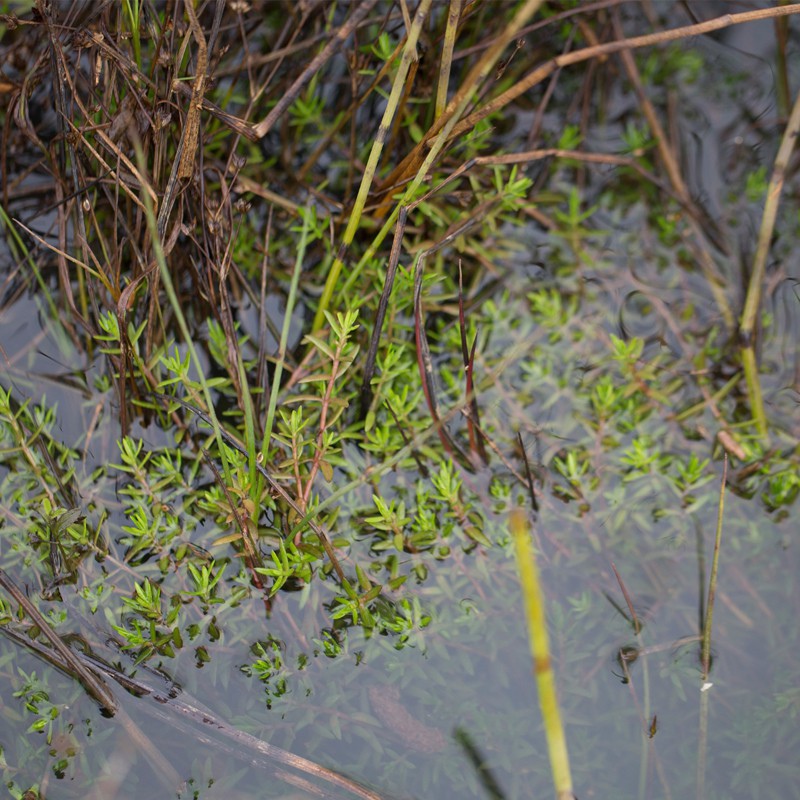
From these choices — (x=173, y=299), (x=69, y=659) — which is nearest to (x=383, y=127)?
(x=173, y=299)

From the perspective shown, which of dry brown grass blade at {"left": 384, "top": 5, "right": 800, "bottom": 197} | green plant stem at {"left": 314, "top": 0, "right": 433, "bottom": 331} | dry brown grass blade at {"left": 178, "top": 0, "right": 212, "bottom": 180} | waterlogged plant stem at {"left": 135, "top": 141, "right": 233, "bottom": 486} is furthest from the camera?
dry brown grass blade at {"left": 384, "top": 5, "right": 800, "bottom": 197}

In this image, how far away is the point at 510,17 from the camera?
2783 mm

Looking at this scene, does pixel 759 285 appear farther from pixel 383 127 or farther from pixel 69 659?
pixel 69 659

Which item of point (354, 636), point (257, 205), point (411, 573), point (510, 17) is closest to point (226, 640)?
point (354, 636)

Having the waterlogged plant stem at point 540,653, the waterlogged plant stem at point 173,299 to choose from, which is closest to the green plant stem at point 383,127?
the waterlogged plant stem at point 173,299

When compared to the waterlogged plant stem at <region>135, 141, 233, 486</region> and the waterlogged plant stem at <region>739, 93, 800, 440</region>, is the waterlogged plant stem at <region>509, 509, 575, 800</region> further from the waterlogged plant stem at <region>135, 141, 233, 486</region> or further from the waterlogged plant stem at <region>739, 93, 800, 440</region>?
the waterlogged plant stem at <region>739, 93, 800, 440</region>

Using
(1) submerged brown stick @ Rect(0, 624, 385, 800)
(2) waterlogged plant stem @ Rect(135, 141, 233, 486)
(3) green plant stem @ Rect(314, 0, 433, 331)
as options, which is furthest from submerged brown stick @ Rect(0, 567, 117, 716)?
(3) green plant stem @ Rect(314, 0, 433, 331)

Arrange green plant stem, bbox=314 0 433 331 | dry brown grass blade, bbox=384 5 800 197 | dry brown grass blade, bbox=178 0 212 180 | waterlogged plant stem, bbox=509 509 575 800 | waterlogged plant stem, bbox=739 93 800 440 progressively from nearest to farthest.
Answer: waterlogged plant stem, bbox=509 509 575 800 → green plant stem, bbox=314 0 433 331 → dry brown grass blade, bbox=178 0 212 180 → dry brown grass blade, bbox=384 5 800 197 → waterlogged plant stem, bbox=739 93 800 440

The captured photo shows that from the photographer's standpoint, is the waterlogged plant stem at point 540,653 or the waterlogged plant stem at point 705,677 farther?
the waterlogged plant stem at point 705,677

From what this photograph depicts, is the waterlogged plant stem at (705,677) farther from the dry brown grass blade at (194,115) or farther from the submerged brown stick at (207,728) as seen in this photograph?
the dry brown grass blade at (194,115)

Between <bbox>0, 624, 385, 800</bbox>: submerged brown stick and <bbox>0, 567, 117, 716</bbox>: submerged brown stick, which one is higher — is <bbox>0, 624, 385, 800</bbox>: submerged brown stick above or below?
below

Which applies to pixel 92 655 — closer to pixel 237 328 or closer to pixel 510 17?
pixel 237 328

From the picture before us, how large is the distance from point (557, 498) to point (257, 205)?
4.88 ft

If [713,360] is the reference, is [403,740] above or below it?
below
